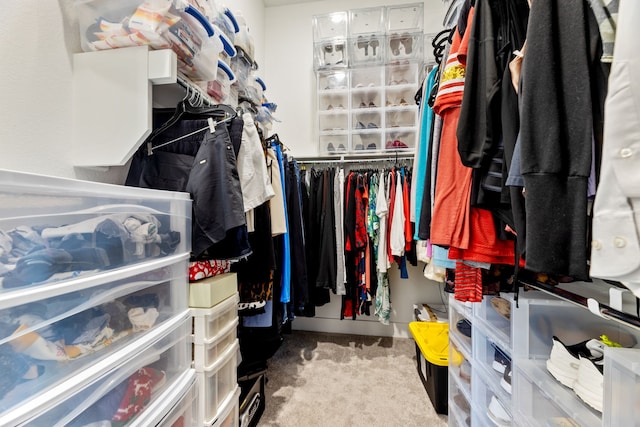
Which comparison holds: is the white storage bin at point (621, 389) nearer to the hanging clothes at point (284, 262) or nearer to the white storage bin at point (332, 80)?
the hanging clothes at point (284, 262)

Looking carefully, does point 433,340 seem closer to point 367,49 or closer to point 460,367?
point 460,367

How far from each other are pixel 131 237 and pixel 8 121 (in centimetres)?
43

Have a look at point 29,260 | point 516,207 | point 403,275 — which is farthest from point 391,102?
point 29,260

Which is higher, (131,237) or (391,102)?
(391,102)

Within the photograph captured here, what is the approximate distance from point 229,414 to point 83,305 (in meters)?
0.86

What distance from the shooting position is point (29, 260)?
48 cm

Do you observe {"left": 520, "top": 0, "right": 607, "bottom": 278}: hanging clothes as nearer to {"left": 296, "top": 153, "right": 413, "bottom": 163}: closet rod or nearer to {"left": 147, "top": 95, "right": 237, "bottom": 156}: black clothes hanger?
{"left": 147, "top": 95, "right": 237, "bottom": 156}: black clothes hanger

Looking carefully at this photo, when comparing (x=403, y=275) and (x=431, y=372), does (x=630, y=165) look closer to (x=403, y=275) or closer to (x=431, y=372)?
(x=431, y=372)

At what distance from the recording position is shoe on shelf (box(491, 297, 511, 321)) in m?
0.99

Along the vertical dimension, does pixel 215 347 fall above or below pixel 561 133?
below

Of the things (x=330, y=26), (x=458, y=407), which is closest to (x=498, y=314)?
(x=458, y=407)

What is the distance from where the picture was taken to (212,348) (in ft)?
3.39

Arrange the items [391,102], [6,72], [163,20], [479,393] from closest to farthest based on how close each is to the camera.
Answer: [6,72], [163,20], [479,393], [391,102]

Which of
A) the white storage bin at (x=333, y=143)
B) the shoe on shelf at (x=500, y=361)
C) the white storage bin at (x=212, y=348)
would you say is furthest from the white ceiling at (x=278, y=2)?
the shoe on shelf at (x=500, y=361)
